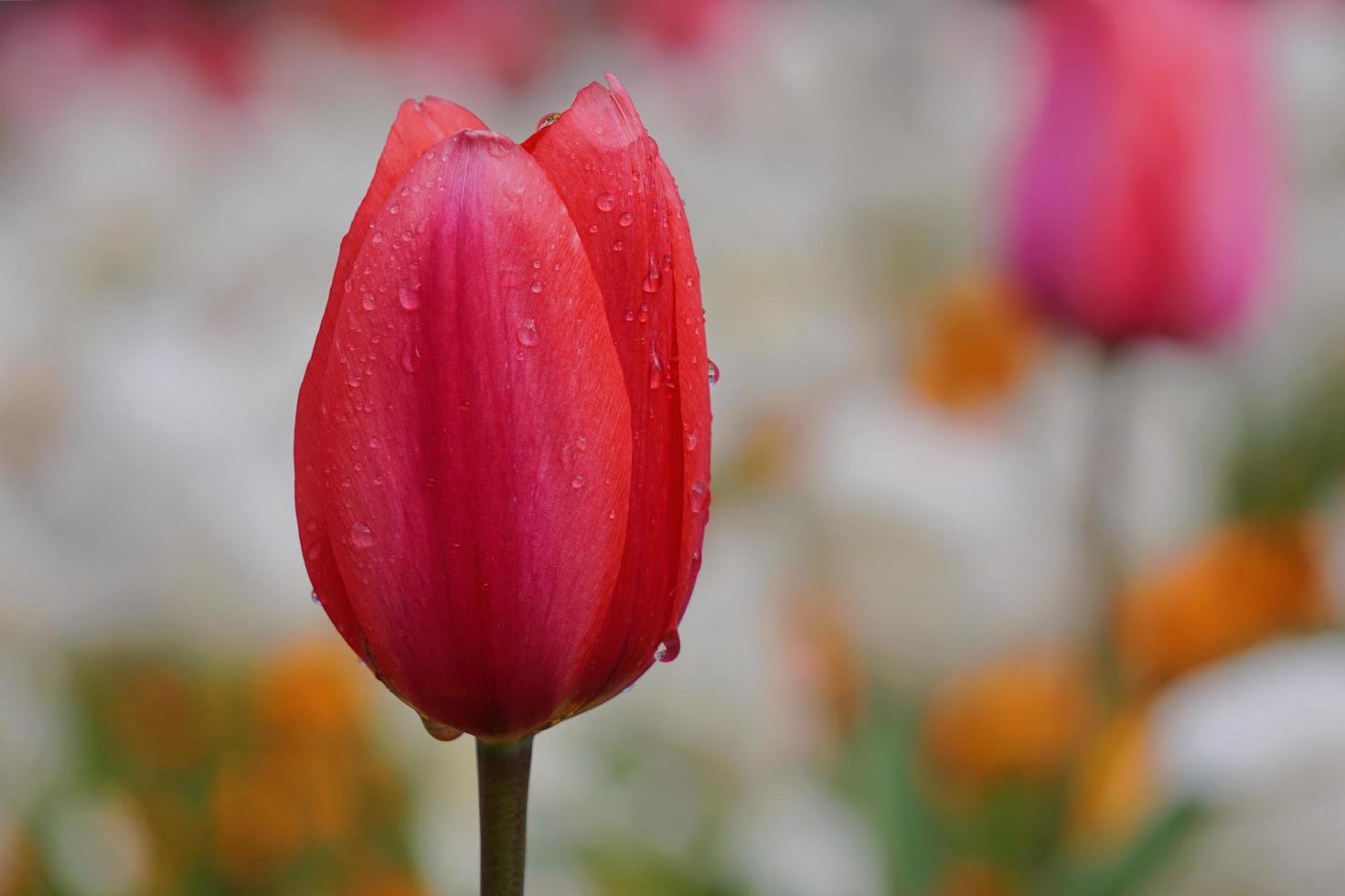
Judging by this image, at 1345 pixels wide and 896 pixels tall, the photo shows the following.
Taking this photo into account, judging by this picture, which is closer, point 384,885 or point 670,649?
point 670,649

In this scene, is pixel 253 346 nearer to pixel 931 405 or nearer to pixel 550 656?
pixel 931 405

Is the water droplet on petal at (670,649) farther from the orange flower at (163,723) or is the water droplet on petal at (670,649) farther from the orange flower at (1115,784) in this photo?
the orange flower at (163,723)

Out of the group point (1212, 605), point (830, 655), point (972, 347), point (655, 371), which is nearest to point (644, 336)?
point (655, 371)

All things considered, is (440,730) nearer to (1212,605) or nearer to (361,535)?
(361,535)

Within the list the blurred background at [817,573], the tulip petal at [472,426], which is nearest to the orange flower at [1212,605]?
the blurred background at [817,573]

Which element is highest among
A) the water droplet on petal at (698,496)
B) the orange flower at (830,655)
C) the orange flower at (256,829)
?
the orange flower at (830,655)

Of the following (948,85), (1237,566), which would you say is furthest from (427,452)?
(948,85)
